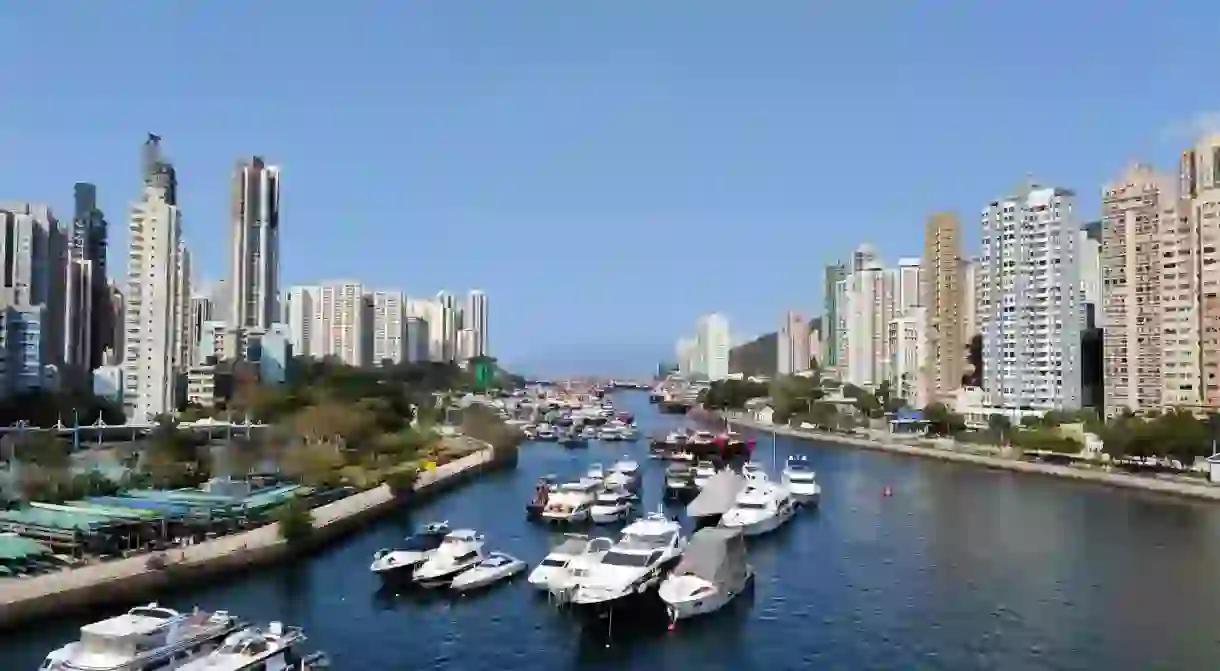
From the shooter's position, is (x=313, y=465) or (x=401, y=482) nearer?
(x=313, y=465)

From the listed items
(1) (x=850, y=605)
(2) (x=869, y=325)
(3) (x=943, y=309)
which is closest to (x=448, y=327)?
(2) (x=869, y=325)

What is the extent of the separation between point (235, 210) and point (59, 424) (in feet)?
56.7

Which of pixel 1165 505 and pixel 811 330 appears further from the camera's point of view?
pixel 811 330

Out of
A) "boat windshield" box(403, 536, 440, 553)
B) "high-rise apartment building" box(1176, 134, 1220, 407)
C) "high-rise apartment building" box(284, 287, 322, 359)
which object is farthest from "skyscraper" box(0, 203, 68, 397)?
"high-rise apartment building" box(1176, 134, 1220, 407)

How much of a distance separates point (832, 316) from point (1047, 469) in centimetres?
4050

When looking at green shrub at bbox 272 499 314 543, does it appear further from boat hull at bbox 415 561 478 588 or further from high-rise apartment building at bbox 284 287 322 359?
high-rise apartment building at bbox 284 287 322 359

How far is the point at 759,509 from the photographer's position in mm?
15195

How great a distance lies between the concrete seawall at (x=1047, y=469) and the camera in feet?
63.4

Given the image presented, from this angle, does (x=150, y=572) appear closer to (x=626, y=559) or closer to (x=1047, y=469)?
(x=626, y=559)

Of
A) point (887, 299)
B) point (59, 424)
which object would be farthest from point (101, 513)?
point (887, 299)

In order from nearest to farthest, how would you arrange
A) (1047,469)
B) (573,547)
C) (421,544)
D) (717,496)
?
1. (573,547)
2. (421,544)
3. (717,496)
4. (1047,469)

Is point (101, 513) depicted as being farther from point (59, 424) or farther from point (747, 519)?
point (59, 424)

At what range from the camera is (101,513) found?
11844 mm

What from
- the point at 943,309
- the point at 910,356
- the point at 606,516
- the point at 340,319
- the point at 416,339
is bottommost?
the point at 606,516
